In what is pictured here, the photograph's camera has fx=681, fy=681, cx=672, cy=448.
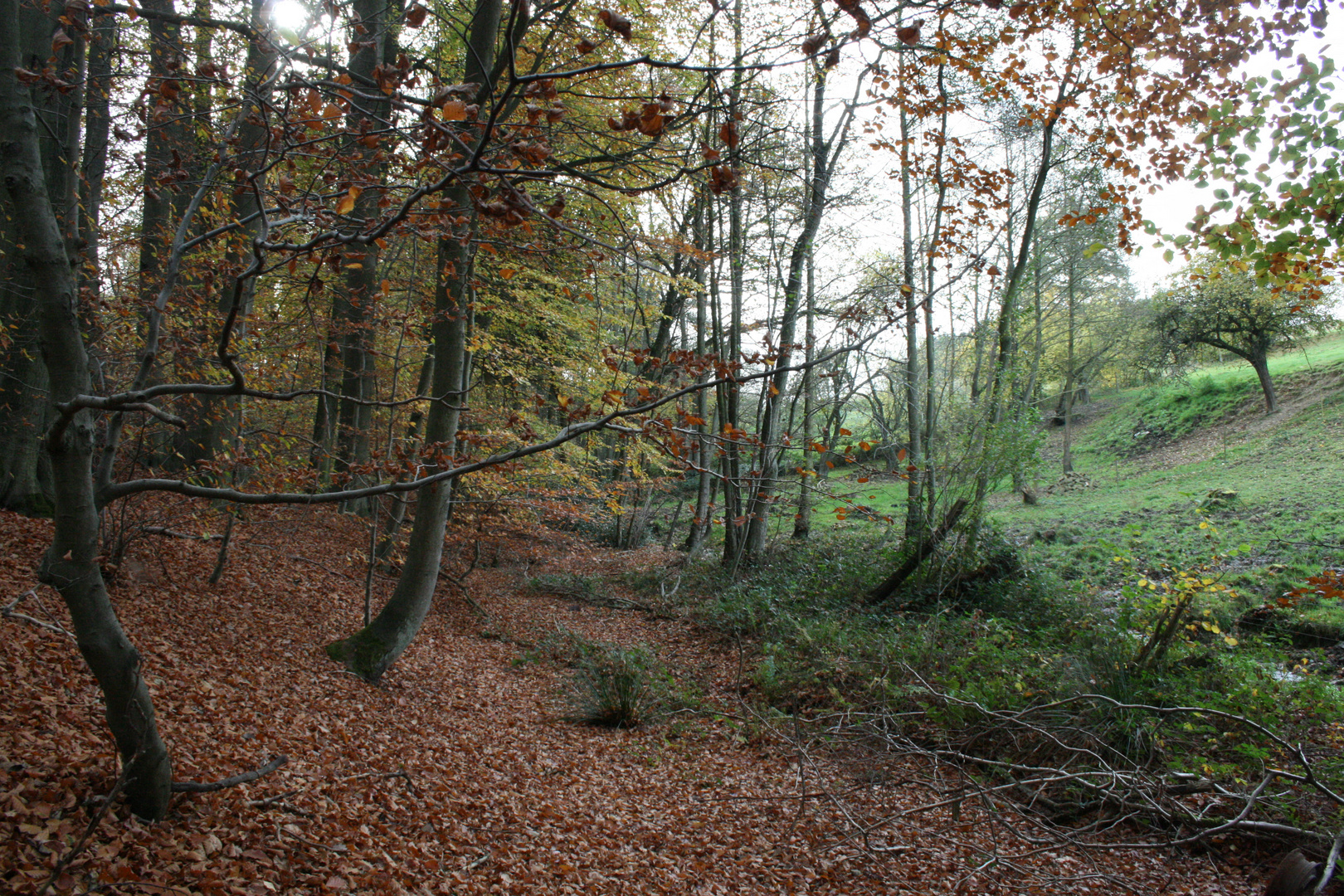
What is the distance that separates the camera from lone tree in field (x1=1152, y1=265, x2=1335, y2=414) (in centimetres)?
1664

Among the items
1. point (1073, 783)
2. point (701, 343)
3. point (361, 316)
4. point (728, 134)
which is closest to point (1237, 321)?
point (701, 343)

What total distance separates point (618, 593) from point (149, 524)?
21.7ft

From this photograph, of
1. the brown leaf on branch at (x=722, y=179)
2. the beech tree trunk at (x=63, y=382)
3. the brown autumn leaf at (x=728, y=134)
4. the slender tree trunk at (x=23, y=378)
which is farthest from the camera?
the slender tree trunk at (x=23, y=378)

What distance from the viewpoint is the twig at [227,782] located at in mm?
2992

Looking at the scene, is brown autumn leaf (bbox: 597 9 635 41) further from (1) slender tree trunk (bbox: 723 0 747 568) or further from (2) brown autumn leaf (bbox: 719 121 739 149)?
(1) slender tree trunk (bbox: 723 0 747 568)

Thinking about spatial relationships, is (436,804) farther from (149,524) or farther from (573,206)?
(573,206)

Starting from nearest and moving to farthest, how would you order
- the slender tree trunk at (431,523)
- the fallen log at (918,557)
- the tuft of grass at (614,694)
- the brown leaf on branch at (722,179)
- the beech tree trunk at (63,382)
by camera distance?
1. the brown leaf on branch at (722,179)
2. the beech tree trunk at (63,382)
3. the slender tree trunk at (431,523)
4. the tuft of grass at (614,694)
5. the fallen log at (918,557)

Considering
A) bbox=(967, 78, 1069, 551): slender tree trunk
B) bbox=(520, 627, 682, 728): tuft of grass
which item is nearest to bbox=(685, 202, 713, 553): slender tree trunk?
bbox=(520, 627, 682, 728): tuft of grass

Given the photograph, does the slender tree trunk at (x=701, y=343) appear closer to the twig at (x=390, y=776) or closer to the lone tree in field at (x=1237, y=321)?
the twig at (x=390, y=776)

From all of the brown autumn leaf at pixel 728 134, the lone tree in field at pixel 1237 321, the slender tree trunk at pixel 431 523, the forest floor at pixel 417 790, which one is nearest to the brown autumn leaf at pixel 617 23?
the brown autumn leaf at pixel 728 134

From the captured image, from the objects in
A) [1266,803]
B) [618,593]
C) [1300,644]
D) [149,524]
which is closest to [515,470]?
[618,593]

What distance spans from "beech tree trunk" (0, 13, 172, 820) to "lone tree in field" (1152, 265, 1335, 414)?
2007 centimetres

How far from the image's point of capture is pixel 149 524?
5.70 m

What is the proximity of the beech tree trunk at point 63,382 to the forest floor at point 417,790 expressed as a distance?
680 millimetres
